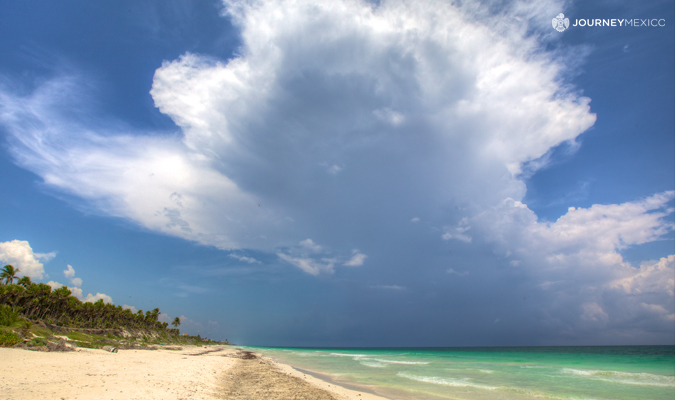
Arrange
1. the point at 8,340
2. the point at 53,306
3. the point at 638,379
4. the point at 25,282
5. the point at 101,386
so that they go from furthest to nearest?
1. the point at 53,306
2. the point at 25,282
3. the point at 638,379
4. the point at 8,340
5. the point at 101,386

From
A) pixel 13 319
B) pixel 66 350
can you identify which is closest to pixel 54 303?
pixel 13 319

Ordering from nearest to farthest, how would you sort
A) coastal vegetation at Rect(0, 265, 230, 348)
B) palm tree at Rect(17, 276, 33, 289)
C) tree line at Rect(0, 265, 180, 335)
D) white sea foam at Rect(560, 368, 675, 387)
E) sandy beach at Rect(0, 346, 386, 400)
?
sandy beach at Rect(0, 346, 386, 400) → white sea foam at Rect(560, 368, 675, 387) → coastal vegetation at Rect(0, 265, 230, 348) → tree line at Rect(0, 265, 180, 335) → palm tree at Rect(17, 276, 33, 289)

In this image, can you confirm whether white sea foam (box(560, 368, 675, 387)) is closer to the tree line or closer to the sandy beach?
the sandy beach

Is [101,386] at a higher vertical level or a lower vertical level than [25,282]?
lower

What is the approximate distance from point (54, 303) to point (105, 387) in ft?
236

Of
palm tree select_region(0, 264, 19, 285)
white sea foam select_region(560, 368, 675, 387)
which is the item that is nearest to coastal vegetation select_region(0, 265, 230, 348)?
palm tree select_region(0, 264, 19, 285)

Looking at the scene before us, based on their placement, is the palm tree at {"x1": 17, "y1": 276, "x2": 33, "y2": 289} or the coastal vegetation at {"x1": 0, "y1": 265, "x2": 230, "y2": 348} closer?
the coastal vegetation at {"x1": 0, "y1": 265, "x2": 230, "y2": 348}

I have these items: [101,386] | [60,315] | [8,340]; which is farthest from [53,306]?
[101,386]

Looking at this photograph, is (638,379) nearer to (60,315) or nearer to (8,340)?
(8,340)

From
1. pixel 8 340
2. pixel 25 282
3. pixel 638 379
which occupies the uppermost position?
pixel 25 282

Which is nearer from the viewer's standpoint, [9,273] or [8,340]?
[8,340]

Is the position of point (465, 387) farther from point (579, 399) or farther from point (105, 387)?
point (105, 387)

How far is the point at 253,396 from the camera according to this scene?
1534 cm

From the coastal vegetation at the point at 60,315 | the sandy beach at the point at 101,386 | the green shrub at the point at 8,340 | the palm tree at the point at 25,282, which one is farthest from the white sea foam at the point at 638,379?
the palm tree at the point at 25,282
